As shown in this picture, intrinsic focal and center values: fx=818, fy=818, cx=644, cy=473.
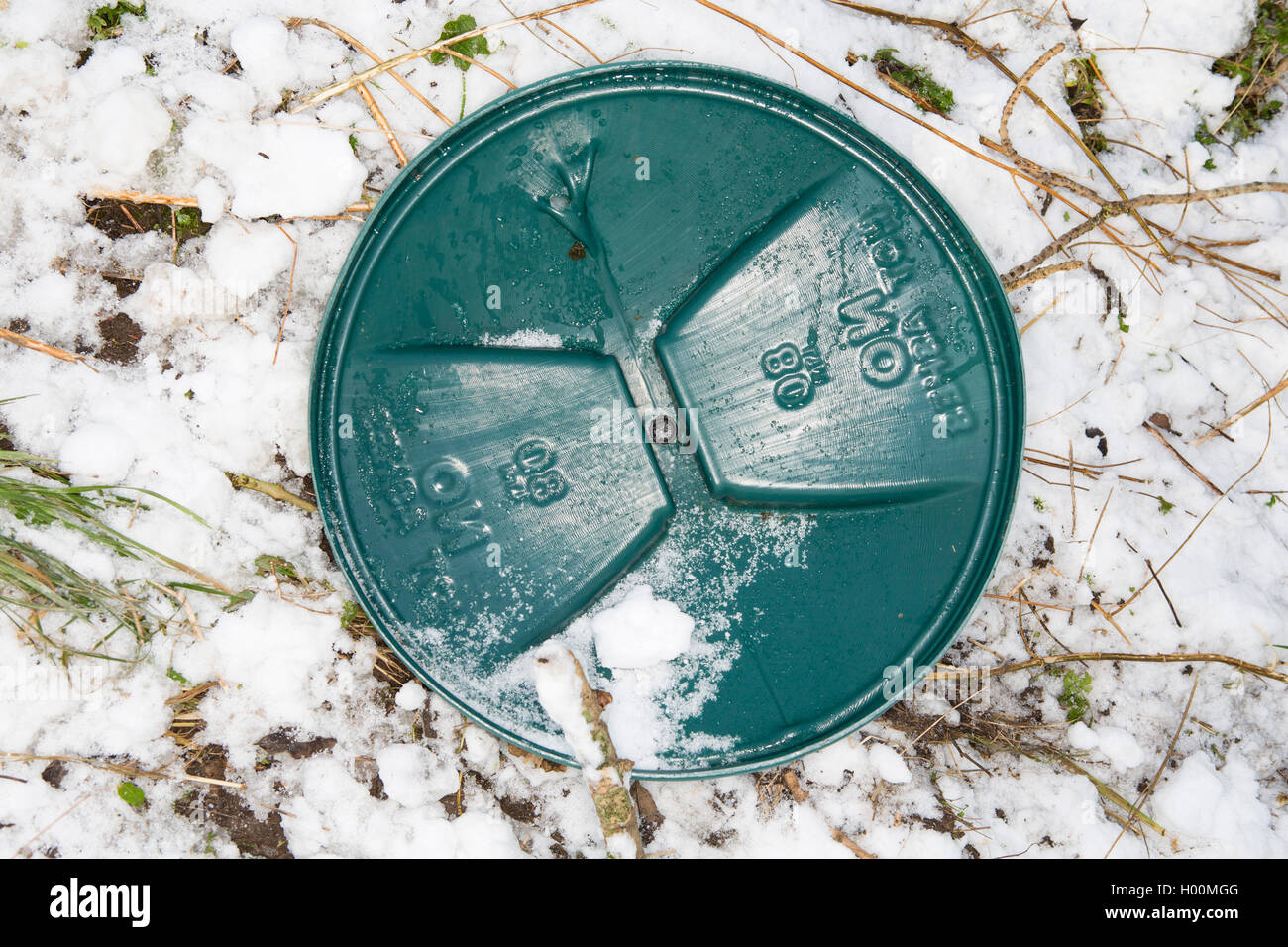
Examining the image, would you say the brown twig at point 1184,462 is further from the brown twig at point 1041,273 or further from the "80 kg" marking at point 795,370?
the "80 kg" marking at point 795,370

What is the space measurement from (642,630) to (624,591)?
0.27 ft

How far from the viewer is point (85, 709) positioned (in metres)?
1.76

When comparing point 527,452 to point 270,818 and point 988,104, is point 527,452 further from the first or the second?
point 988,104

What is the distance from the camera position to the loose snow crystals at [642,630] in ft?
5.20

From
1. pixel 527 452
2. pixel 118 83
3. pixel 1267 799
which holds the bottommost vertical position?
pixel 1267 799

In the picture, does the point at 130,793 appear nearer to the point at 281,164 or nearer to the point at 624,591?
the point at 624,591

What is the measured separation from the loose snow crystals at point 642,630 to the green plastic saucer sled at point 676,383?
0.03 metres

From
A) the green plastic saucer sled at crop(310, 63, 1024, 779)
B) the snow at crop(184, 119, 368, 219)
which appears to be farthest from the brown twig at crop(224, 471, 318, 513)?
the snow at crop(184, 119, 368, 219)

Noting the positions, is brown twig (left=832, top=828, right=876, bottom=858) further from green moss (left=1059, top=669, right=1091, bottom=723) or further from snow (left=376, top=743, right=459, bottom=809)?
snow (left=376, top=743, right=459, bottom=809)

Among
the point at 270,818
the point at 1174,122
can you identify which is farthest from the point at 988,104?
the point at 270,818

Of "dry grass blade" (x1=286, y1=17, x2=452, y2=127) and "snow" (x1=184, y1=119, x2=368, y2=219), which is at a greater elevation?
"dry grass blade" (x1=286, y1=17, x2=452, y2=127)

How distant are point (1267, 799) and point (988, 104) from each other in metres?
1.74

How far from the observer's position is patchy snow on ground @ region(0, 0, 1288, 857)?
1.74m

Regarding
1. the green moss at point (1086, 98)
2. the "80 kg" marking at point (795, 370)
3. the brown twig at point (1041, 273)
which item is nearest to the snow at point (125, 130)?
the "80 kg" marking at point (795, 370)
